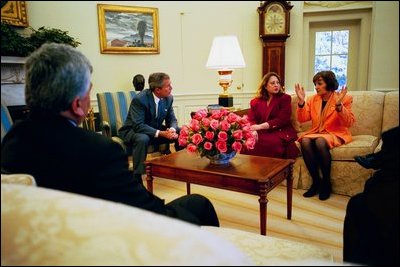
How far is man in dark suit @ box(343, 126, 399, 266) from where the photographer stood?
818mm

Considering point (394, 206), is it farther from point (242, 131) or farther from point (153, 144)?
point (153, 144)

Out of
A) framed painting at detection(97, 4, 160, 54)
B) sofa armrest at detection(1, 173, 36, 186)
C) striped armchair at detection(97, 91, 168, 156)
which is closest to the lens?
sofa armrest at detection(1, 173, 36, 186)

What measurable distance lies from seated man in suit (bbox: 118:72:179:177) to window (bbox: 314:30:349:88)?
3.05m

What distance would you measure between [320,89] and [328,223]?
1.20 m

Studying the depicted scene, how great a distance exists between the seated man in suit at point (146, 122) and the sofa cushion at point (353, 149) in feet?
4.77

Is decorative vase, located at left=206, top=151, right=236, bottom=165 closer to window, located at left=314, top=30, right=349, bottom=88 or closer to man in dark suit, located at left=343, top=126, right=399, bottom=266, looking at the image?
man in dark suit, located at left=343, top=126, right=399, bottom=266

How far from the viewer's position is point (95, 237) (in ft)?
1.81

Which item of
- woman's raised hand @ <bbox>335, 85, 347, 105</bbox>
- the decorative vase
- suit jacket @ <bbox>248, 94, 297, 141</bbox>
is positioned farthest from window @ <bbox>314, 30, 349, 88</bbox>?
the decorative vase

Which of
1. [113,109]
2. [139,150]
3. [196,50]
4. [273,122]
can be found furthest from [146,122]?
[196,50]

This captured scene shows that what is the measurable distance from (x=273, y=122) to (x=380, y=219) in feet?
7.12

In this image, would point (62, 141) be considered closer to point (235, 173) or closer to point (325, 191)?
point (235, 173)

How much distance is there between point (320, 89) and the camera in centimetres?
283

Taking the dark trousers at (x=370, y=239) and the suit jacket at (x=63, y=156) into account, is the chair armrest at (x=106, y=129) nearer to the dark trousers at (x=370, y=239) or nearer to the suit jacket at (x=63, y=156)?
the suit jacket at (x=63, y=156)

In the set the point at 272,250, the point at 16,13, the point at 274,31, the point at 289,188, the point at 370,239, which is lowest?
the point at 289,188
